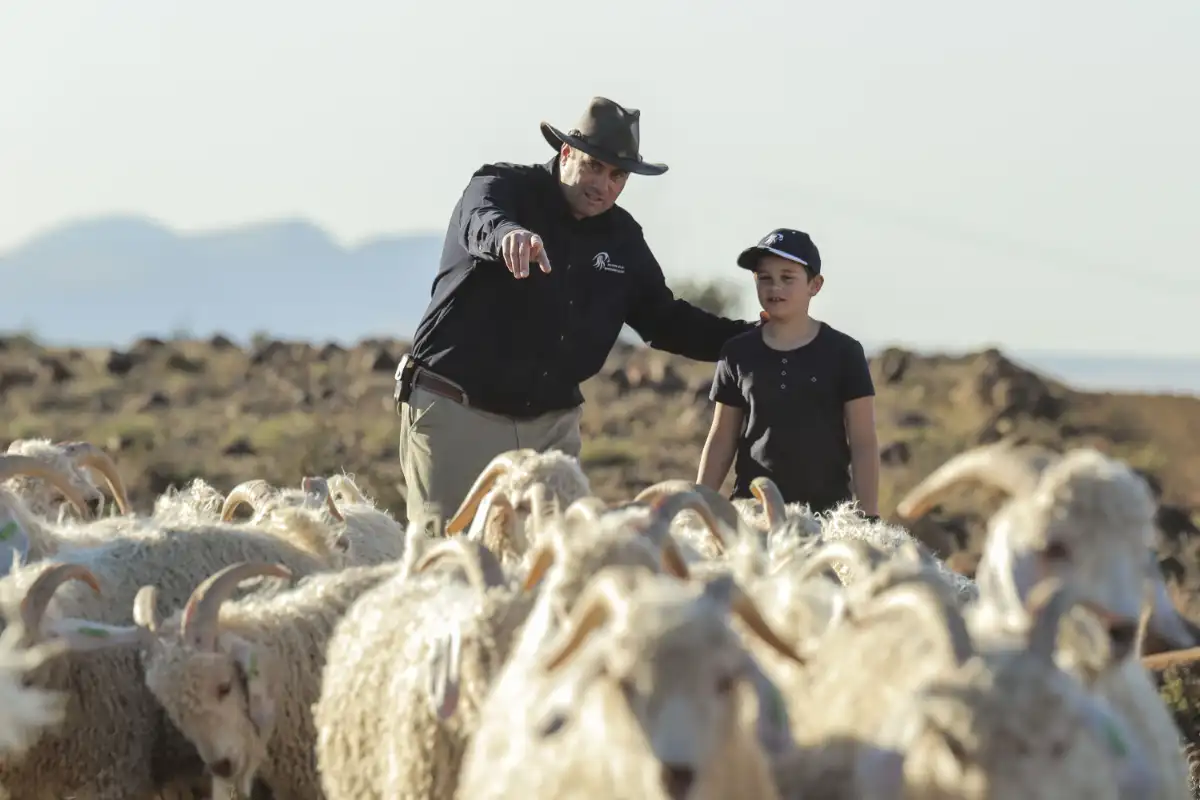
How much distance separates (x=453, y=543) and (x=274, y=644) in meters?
1.47

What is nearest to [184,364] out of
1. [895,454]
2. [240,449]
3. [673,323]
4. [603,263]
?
[240,449]

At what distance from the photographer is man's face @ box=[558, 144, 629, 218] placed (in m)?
9.12

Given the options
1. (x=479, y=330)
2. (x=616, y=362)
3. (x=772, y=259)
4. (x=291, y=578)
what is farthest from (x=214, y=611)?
(x=616, y=362)

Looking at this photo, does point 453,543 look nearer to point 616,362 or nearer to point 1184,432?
point 1184,432

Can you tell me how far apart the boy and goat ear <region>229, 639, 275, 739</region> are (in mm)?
2103

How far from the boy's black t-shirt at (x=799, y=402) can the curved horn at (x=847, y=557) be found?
173 centimetres

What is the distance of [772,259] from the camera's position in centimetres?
916

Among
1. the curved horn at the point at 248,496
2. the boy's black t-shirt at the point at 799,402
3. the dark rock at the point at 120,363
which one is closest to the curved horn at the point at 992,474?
the boy's black t-shirt at the point at 799,402

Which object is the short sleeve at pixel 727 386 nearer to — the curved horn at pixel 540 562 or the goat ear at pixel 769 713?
the curved horn at pixel 540 562

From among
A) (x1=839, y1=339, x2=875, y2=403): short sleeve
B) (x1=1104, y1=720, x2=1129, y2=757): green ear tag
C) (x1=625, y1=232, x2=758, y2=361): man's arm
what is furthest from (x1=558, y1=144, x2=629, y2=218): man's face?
(x1=1104, y1=720, x2=1129, y2=757): green ear tag

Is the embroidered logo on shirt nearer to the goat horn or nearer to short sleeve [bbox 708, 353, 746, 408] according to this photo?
short sleeve [bbox 708, 353, 746, 408]

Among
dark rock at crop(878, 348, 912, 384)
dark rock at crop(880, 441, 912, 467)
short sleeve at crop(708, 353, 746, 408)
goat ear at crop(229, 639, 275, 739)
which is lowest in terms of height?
dark rock at crop(880, 441, 912, 467)

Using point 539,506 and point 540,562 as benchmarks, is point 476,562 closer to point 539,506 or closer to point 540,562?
point 540,562

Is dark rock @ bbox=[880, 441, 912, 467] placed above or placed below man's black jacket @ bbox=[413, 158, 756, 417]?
below
